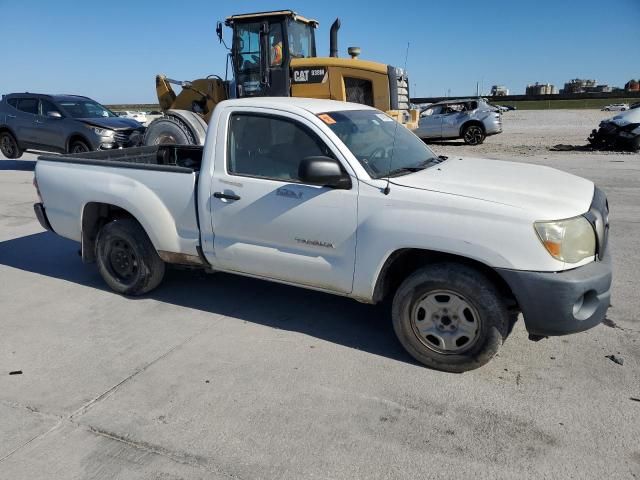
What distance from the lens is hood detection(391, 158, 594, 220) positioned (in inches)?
131

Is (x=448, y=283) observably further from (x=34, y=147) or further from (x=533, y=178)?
(x=34, y=147)

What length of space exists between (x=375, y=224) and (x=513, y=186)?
3.18 feet

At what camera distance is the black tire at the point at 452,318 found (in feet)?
11.2

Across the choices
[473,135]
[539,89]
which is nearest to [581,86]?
A: [539,89]

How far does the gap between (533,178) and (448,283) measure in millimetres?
1169

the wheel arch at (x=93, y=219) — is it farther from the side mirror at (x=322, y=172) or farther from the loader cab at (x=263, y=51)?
the loader cab at (x=263, y=51)

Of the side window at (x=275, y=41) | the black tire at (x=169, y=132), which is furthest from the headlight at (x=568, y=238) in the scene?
the side window at (x=275, y=41)

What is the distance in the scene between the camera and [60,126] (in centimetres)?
1234

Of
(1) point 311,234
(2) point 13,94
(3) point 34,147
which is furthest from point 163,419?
(2) point 13,94

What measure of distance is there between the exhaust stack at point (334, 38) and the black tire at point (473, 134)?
9772 millimetres

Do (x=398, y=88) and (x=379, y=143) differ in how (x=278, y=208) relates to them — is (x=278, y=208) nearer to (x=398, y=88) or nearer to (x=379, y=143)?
(x=379, y=143)

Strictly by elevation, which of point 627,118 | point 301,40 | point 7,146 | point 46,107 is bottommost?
point 7,146

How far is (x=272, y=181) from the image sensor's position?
402 cm

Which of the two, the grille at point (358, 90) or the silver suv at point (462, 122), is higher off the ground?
the grille at point (358, 90)
